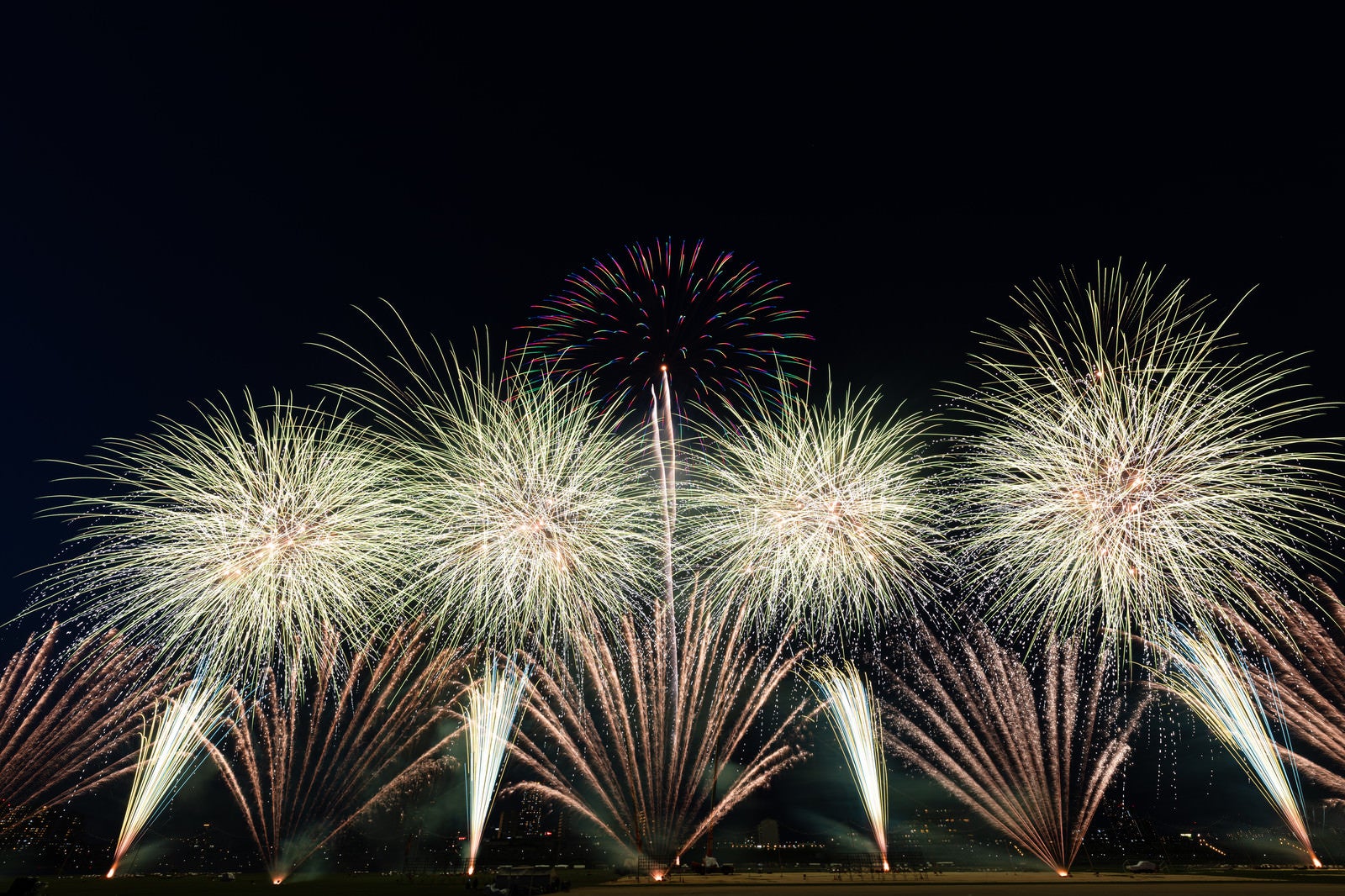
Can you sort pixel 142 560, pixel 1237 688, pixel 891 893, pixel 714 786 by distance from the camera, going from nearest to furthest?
pixel 142 560 < pixel 891 893 < pixel 1237 688 < pixel 714 786

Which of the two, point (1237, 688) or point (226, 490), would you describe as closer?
point (226, 490)

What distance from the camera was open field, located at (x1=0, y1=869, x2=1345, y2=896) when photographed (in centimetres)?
2966

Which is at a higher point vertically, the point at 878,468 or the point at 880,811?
the point at 878,468

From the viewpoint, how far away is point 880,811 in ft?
130

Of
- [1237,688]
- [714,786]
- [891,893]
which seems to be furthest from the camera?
[714,786]

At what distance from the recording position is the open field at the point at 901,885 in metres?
29.7

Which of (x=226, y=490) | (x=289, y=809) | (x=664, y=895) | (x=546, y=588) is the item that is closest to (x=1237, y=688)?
(x=664, y=895)

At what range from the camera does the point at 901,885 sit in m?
33.4

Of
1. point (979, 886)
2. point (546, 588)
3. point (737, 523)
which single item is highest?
point (737, 523)

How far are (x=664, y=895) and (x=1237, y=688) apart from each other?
909 inches

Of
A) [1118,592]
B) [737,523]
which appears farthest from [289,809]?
[1118,592]

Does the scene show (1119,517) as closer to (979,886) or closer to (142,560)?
(979,886)

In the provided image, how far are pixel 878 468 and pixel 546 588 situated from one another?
36.8 ft

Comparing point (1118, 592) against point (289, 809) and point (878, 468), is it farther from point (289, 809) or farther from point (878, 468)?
point (289, 809)
